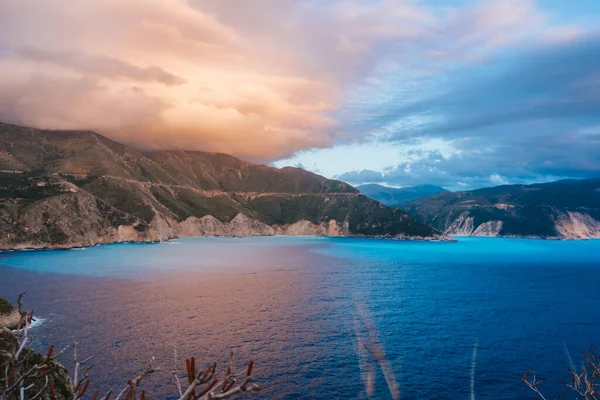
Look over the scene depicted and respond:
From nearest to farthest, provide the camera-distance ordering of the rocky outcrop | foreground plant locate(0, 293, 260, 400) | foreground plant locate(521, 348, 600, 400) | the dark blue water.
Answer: foreground plant locate(0, 293, 260, 400) < foreground plant locate(521, 348, 600, 400) < the dark blue water < the rocky outcrop

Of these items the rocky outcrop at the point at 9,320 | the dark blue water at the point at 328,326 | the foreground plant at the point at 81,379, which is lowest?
the dark blue water at the point at 328,326

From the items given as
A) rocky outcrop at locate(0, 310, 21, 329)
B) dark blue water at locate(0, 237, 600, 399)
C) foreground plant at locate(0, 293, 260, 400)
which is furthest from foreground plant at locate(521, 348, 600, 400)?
rocky outcrop at locate(0, 310, 21, 329)

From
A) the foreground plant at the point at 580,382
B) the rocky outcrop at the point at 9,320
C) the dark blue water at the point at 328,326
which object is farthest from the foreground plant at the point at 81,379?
the rocky outcrop at the point at 9,320

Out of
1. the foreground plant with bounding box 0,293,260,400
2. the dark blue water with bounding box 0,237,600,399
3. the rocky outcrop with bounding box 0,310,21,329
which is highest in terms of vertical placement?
the foreground plant with bounding box 0,293,260,400

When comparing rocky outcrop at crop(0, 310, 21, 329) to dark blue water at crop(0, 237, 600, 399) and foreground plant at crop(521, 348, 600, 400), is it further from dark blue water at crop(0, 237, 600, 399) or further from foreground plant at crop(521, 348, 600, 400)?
foreground plant at crop(521, 348, 600, 400)

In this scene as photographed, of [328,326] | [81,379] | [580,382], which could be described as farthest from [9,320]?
[580,382]

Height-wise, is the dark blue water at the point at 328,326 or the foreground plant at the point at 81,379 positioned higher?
the foreground plant at the point at 81,379

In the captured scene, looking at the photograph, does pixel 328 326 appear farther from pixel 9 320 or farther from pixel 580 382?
pixel 9 320

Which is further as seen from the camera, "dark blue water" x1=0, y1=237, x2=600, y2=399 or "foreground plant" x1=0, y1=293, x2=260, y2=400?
"dark blue water" x1=0, y1=237, x2=600, y2=399

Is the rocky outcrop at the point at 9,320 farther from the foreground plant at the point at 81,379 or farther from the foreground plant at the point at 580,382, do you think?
the foreground plant at the point at 580,382
